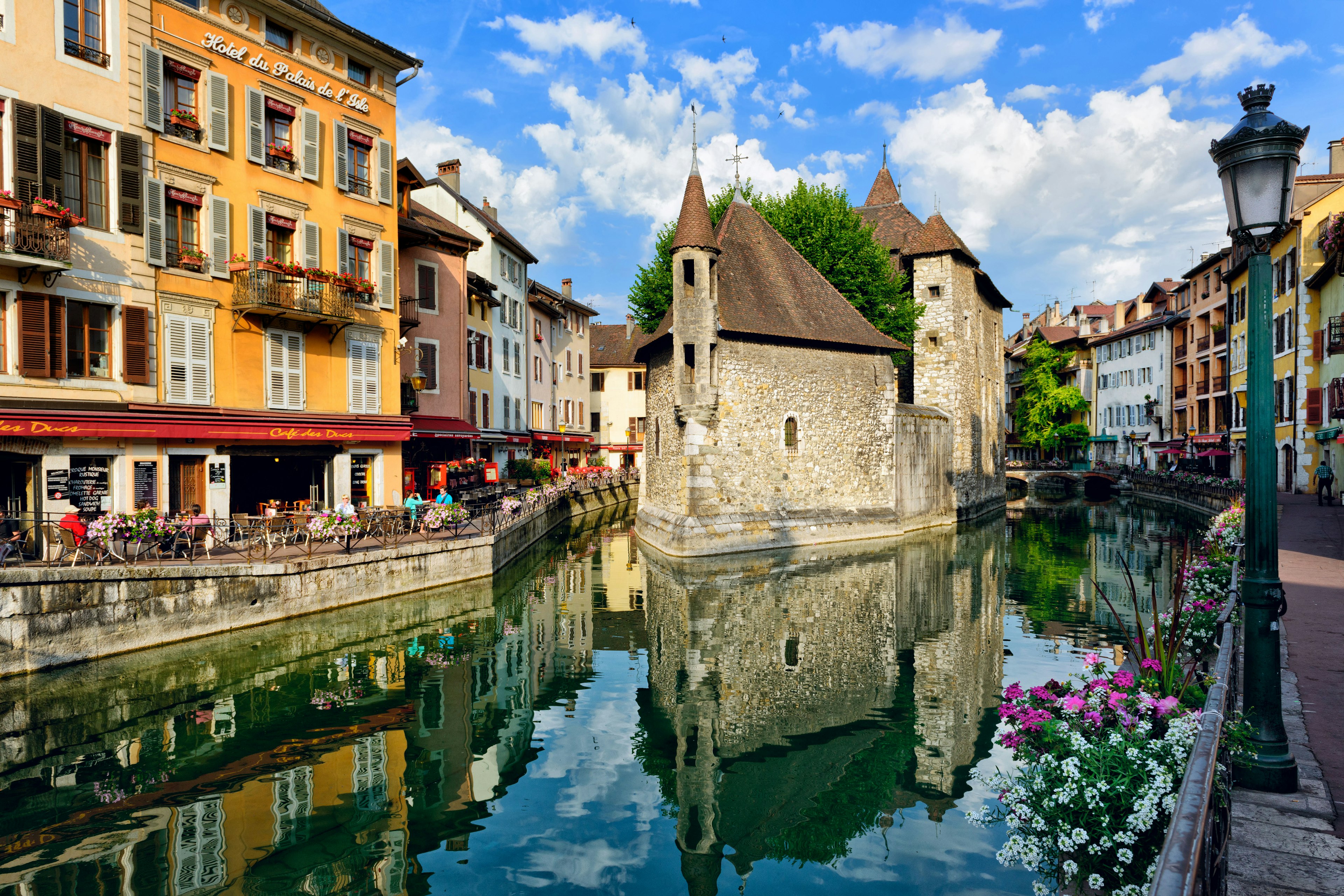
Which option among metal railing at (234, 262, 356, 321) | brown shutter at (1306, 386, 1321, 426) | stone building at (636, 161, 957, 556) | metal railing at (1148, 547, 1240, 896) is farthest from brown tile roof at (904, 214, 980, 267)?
metal railing at (1148, 547, 1240, 896)

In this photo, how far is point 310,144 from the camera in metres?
18.8

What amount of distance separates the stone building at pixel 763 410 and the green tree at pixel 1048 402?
35.2 metres

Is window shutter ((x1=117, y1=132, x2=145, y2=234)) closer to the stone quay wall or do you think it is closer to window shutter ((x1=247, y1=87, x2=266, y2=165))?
window shutter ((x1=247, y1=87, x2=266, y2=165))

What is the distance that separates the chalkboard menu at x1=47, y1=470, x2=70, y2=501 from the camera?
1445 centimetres

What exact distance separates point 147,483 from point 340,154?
8.89 m

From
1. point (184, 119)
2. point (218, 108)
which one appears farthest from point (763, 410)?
point (184, 119)

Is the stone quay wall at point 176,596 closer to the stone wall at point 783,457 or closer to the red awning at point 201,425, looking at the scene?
the red awning at point 201,425

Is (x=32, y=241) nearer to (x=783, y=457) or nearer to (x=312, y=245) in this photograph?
(x=312, y=245)

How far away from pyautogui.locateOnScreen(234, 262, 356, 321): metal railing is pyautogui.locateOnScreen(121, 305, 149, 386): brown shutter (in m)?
1.96

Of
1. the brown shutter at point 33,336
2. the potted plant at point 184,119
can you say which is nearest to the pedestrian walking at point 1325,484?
the potted plant at point 184,119

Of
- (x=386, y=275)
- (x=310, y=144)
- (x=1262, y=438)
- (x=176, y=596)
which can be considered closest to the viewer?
(x=1262, y=438)

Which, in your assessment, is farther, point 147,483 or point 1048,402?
point 1048,402

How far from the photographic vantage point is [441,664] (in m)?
12.5

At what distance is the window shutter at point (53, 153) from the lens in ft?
46.4
